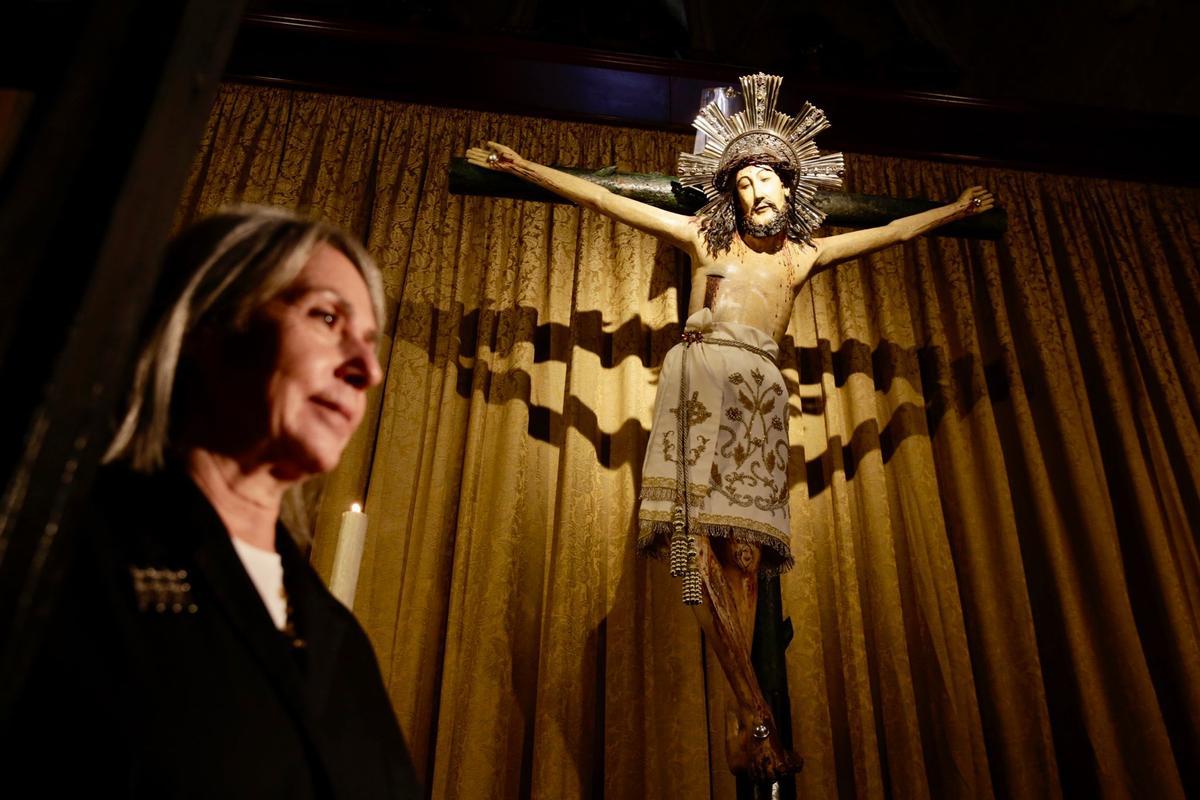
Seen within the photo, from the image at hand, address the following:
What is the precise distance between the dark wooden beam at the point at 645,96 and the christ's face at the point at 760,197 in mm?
1393

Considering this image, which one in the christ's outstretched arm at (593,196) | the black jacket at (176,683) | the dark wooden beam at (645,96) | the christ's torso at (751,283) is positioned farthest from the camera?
the dark wooden beam at (645,96)

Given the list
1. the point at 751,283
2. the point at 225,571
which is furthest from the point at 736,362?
the point at 225,571

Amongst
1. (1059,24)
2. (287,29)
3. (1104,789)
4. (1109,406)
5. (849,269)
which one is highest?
(1059,24)

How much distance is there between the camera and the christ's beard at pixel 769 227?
226 centimetres

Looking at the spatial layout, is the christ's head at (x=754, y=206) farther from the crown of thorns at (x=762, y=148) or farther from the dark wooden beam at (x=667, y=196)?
the dark wooden beam at (x=667, y=196)

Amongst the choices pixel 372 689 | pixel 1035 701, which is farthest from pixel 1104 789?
pixel 372 689

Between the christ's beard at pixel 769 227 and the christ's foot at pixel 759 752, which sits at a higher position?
the christ's beard at pixel 769 227

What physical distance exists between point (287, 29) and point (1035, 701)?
384 centimetres

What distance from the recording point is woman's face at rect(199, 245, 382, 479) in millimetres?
695

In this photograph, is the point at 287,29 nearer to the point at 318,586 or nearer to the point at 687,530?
the point at 687,530

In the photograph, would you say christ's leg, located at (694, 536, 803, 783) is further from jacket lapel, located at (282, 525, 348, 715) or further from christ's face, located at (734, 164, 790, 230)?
jacket lapel, located at (282, 525, 348, 715)

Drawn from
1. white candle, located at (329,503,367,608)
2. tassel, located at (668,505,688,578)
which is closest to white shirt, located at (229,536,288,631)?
white candle, located at (329,503,367,608)

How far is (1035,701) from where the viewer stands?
8.09 feet

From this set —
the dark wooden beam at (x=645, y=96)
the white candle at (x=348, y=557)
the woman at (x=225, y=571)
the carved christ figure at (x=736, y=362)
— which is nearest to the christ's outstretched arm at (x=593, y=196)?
the carved christ figure at (x=736, y=362)
